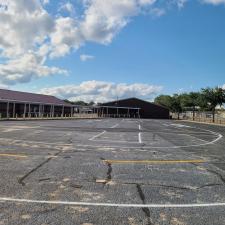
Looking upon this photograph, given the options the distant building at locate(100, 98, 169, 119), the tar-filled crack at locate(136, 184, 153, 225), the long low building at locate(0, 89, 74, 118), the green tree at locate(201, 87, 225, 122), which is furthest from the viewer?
the distant building at locate(100, 98, 169, 119)

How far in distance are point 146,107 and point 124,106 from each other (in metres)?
6.64

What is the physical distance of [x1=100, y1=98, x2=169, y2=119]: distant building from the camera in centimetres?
10150

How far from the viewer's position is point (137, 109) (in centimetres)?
10212

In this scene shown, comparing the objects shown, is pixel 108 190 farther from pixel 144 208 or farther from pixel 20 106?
pixel 20 106

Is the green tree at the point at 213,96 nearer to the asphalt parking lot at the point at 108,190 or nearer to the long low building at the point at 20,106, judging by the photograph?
the long low building at the point at 20,106

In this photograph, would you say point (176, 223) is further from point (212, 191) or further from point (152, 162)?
point (152, 162)

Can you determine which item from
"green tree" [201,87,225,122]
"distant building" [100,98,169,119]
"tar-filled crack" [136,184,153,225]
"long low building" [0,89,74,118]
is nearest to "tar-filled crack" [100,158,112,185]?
"tar-filled crack" [136,184,153,225]

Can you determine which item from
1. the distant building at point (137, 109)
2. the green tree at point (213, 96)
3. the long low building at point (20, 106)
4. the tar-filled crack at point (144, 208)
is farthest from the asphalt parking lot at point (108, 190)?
the distant building at point (137, 109)

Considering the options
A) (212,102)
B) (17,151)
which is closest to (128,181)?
(17,151)

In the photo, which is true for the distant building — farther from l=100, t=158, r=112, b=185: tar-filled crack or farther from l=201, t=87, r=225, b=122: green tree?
l=100, t=158, r=112, b=185: tar-filled crack

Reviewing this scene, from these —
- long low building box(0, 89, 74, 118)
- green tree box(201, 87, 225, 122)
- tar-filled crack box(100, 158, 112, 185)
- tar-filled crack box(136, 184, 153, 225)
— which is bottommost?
tar-filled crack box(136, 184, 153, 225)

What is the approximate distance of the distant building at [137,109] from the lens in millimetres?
101500

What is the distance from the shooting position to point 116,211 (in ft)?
19.2

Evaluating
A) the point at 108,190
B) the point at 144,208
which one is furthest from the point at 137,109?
the point at 144,208
